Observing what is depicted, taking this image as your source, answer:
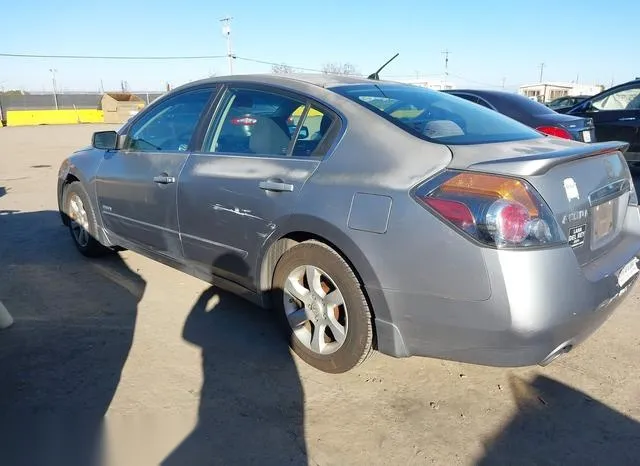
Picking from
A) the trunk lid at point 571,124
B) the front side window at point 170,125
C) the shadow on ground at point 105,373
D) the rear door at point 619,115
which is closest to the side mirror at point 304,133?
the front side window at point 170,125

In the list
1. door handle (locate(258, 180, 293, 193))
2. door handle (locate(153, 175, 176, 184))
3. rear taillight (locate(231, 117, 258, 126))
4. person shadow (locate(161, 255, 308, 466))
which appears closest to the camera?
person shadow (locate(161, 255, 308, 466))

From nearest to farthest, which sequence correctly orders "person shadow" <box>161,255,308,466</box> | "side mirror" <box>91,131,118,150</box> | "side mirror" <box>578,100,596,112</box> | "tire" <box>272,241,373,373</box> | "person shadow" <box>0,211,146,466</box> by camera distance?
"person shadow" <box>161,255,308,466</box> → "person shadow" <box>0,211,146,466</box> → "tire" <box>272,241,373,373</box> → "side mirror" <box>91,131,118,150</box> → "side mirror" <box>578,100,596,112</box>

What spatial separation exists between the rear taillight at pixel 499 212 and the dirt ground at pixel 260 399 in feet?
3.04

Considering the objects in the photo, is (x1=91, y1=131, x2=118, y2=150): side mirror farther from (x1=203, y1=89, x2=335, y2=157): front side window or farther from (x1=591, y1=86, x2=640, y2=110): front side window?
(x1=591, y1=86, x2=640, y2=110): front side window

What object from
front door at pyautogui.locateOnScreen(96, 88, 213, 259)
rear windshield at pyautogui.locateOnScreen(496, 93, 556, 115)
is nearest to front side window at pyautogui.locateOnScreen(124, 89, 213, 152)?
front door at pyautogui.locateOnScreen(96, 88, 213, 259)

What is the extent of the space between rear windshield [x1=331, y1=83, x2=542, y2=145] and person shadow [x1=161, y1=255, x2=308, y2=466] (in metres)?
1.24

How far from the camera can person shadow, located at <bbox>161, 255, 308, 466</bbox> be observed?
227 cm

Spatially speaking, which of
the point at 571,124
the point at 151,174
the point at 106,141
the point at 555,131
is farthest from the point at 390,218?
the point at 571,124

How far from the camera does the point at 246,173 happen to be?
3037 mm

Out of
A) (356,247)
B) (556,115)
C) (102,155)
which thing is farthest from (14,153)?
(356,247)

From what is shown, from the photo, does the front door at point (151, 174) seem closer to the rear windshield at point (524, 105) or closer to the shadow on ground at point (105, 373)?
→ the shadow on ground at point (105, 373)

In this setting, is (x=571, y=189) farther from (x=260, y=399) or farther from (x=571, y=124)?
(x=571, y=124)

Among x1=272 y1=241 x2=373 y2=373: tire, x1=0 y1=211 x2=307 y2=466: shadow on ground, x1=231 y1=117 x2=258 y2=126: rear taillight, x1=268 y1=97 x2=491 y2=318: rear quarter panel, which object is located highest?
x1=231 y1=117 x2=258 y2=126: rear taillight

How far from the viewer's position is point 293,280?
2.92 meters
